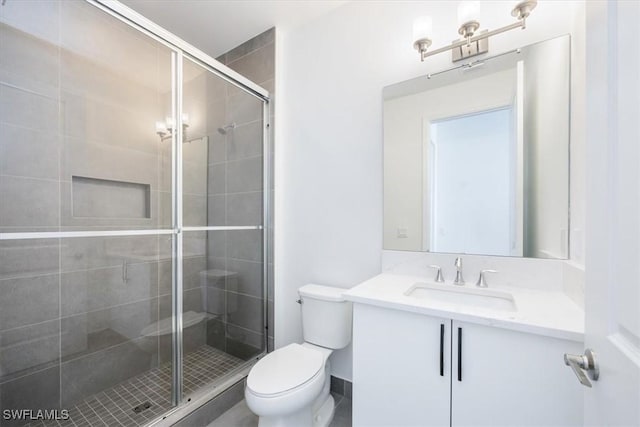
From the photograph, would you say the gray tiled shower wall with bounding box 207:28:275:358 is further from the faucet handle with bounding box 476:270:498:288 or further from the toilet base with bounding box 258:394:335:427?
the faucet handle with bounding box 476:270:498:288

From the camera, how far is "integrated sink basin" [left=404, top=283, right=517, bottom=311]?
46.1 inches

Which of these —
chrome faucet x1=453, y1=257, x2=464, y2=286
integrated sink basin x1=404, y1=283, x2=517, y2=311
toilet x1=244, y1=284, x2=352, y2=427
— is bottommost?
toilet x1=244, y1=284, x2=352, y2=427

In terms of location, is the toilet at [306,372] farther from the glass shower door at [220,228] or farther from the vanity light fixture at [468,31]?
the vanity light fixture at [468,31]

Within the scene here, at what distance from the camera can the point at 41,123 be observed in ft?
4.40

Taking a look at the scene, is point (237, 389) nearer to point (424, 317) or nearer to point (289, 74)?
point (424, 317)

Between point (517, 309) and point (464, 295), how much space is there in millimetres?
296

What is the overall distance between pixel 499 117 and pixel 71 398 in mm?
2721

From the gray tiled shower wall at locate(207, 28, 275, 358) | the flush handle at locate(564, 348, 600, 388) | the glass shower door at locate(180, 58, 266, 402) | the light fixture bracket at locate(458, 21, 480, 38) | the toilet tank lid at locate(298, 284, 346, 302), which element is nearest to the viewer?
the flush handle at locate(564, 348, 600, 388)

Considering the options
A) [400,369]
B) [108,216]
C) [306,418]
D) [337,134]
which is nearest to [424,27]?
[337,134]

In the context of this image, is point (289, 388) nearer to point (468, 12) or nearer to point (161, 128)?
point (161, 128)

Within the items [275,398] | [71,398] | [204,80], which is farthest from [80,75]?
[275,398]

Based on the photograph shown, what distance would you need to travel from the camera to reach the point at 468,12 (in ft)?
4.07

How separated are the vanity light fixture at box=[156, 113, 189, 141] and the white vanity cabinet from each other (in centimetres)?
146

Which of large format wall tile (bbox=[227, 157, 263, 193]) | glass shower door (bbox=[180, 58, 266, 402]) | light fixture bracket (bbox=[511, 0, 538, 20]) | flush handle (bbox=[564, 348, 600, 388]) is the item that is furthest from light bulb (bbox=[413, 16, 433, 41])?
flush handle (bbox=[564, 348, 600, 388])
